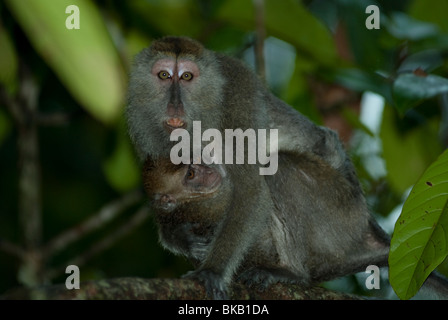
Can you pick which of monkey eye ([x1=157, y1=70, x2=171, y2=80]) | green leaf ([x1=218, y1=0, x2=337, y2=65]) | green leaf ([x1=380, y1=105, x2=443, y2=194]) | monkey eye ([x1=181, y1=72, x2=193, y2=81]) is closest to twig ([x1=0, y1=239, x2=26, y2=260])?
monkey eye ([x1=157, y1=70, x2=171, y2=80])

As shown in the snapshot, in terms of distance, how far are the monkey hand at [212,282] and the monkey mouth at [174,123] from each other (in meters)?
1.13

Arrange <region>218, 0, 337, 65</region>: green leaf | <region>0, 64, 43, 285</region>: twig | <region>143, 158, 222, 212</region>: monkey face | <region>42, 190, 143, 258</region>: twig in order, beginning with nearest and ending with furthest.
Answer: <region>143, 158, 222, 212</region>: monkey face
<region>0, 64, 43, 285</region>: twig
<region>42, 190, 143, 258</region>: twig
<region>218, 0, 337, 65</region>: green leaf

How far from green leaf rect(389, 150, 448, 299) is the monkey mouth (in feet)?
7.04

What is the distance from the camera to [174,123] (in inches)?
190

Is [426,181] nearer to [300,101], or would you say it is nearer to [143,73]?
[143,73]

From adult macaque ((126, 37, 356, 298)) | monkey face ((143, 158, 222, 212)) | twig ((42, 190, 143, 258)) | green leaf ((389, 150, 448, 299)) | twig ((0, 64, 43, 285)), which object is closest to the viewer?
green leaf ((389, 150, 448, 299))

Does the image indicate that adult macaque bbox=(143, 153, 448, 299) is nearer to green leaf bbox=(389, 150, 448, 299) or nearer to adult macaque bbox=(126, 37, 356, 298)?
adult macaque bbox=(126, 37, 356, 298)

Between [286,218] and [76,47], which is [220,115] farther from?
[76,47]

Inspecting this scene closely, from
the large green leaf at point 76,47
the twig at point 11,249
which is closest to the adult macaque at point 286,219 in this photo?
the twig at point 11,249

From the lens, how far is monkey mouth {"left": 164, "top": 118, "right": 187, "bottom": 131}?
4.83 meters

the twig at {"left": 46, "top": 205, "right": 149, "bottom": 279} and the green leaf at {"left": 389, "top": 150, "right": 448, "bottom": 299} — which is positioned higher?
the twig at {"left": 46, "top": 205, "right": 149, "bottom": 279}

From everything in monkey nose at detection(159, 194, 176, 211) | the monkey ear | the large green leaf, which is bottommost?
the large green leaf

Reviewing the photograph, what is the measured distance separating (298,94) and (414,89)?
212cm
